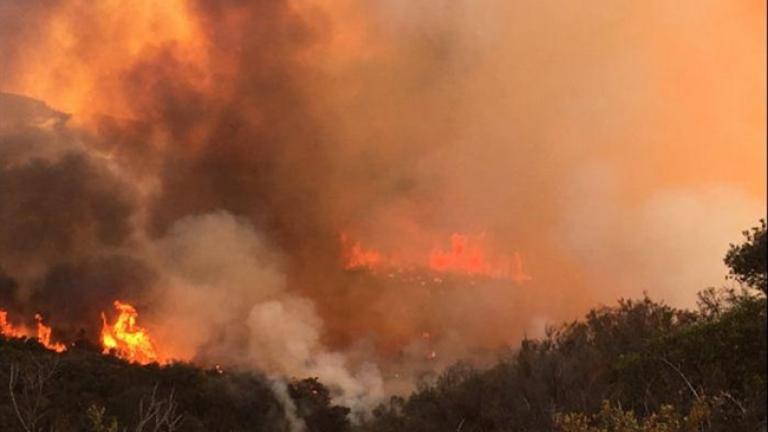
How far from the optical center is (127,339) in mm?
82625

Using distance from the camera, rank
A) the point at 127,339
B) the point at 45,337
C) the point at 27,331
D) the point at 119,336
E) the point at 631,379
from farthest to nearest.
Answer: the point at 119,336, the point at 127,339, the point at 27,331, the point at 45,337, the point at 631,379

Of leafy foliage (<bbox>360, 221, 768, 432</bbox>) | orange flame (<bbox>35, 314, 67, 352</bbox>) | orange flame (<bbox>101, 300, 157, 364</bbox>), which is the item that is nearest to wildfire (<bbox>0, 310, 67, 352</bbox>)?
orange flame (<bbox>35, 314, 67, 352</bbox>)

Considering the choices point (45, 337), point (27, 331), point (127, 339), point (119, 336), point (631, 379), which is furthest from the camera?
point (119, 336)

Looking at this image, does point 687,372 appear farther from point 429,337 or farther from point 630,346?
point 429,337

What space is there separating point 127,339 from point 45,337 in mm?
8733

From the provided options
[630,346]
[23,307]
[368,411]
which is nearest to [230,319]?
[23,307]

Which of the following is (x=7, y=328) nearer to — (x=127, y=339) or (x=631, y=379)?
(x=127, y=339)

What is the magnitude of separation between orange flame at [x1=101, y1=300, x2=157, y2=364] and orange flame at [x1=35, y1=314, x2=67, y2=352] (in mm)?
4625

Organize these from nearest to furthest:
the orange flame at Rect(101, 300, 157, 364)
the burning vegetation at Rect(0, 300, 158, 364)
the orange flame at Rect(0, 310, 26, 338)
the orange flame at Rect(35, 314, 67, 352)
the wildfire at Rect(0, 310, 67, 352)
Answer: the orange flame at Rect(35, 314, 67, 352)
the wildfire at Rect(0, 310, 67, 352)
the orange flame at Rect(0, 310, 26, 338)
the burning vegetation at Rect(0, 300, 158, 364)
the orange flame at Rect(101, 300, 157, 364)

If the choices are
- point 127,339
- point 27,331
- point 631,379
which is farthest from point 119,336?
point 631,379

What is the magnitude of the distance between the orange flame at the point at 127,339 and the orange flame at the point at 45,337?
462 cm

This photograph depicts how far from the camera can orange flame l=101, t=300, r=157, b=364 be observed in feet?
265

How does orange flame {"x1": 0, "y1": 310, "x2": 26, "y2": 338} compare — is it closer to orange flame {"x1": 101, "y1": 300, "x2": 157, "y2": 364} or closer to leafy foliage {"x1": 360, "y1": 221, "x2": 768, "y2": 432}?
orange flame {"x1": 101, "y1": 300, "x2": 157, "y2": 364}

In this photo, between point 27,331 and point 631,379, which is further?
point 27,331
